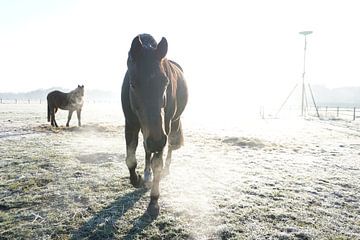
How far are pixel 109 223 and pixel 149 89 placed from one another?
185cm

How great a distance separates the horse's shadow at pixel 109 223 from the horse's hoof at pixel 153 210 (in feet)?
0.17

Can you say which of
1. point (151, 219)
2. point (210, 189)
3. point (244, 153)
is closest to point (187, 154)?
point (244, 153)

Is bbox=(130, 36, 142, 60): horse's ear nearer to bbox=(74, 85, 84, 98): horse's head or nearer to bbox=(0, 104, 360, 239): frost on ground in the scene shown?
bbox=(0, 104, 360, 239): frost on ground

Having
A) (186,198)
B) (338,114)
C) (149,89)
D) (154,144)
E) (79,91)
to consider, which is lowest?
(338,114)

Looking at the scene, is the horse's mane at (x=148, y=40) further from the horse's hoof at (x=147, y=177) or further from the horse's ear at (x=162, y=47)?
the horse's hoof at (x=147, y=177)

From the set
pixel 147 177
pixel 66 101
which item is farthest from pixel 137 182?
pixel 66 101

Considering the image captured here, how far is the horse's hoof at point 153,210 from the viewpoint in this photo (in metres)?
4.15

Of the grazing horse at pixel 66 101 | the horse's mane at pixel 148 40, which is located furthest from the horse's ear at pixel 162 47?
the grazing horse at pixel 66 101

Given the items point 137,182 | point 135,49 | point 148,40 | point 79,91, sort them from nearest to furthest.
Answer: point 135,49 < point 148,40 < point 137,182 < point 79,91

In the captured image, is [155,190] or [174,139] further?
[174,139]

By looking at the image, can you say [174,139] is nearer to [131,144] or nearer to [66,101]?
[131,144]

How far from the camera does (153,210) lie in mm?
4215

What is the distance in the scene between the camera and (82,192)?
5.10 m

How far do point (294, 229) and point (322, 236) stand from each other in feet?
1.08
